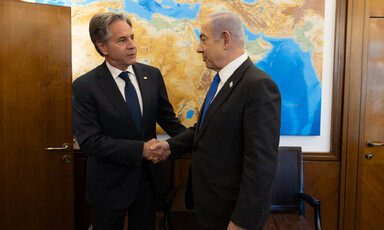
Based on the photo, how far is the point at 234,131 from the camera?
133 centimetres

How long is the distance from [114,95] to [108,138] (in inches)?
10.2

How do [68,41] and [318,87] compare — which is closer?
[68,41]

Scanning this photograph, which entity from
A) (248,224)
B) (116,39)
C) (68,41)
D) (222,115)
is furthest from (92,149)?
(68,41)

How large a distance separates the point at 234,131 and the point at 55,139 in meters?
1.82

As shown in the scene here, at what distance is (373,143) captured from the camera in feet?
8.99

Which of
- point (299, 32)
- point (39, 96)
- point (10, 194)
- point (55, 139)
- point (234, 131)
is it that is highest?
point (299, 32)

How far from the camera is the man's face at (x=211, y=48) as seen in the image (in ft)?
4.76

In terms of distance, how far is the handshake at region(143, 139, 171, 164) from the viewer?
175cm

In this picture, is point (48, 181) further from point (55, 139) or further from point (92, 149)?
point (92, 149)

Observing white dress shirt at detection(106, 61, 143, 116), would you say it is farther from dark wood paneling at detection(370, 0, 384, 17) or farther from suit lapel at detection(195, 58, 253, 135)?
dark wood paneling at detection(370, 0, 384, 17)

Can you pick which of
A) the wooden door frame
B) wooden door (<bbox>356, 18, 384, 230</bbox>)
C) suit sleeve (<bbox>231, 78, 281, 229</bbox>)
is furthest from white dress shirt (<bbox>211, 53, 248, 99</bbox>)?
wooden door (<bbox>356, 18, 384, 230</bbox>)

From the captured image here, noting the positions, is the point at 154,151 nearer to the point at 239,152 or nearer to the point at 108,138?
the point at 108,138

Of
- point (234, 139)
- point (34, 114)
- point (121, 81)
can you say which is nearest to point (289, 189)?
point (234, 139)

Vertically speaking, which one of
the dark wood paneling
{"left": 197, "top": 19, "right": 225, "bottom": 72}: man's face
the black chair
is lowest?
the black chair
